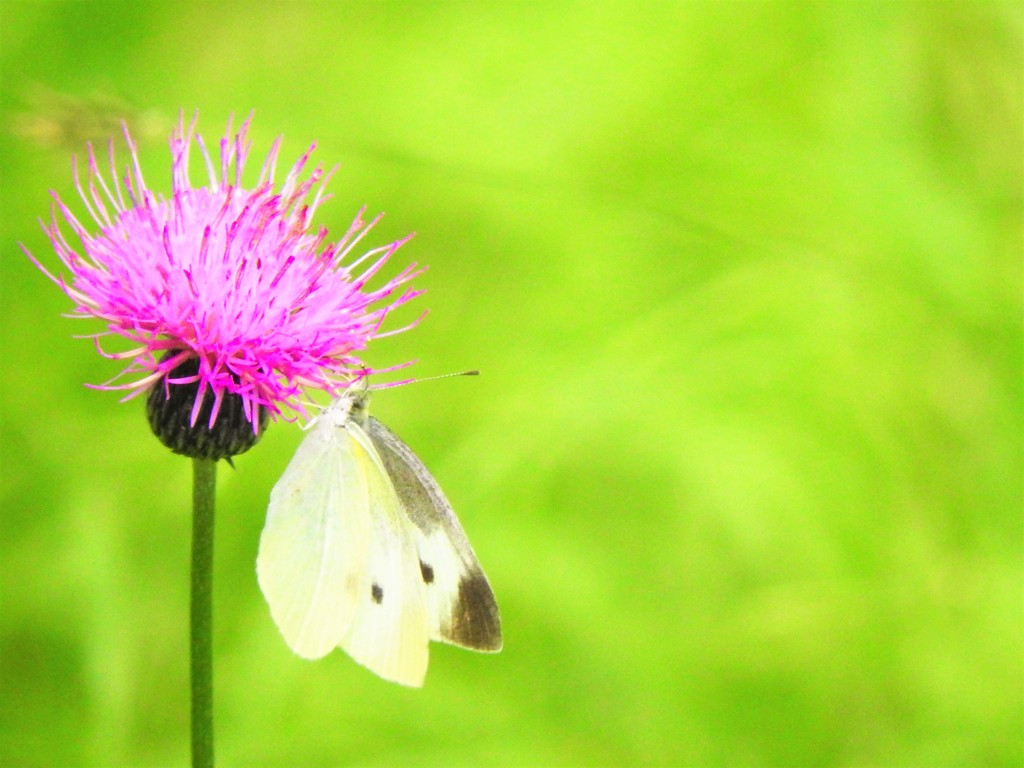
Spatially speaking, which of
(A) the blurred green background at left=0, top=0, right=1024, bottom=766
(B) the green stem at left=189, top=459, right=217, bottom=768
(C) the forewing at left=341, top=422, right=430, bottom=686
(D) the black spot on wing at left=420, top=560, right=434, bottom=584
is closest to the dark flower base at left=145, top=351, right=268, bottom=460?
(B) the green stem at left=189, top=459, right=217, bottom=768

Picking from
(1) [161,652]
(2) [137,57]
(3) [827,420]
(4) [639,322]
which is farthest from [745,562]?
(2) [137,57]

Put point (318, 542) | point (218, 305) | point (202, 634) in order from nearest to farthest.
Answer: point (202, 634)
point (218, 305)
point (318, 542)

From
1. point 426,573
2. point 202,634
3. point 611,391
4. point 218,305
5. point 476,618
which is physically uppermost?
point 611,391

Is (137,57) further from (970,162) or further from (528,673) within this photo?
(970,162)

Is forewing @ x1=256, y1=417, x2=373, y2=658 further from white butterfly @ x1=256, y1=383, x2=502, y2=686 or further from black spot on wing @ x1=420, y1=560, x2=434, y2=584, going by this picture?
black spot on wing @ x1=420, y1=560, x2=434, y2=584

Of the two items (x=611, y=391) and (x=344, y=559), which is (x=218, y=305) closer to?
(x=344, y=559)

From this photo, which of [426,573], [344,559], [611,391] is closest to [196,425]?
[344,559]
